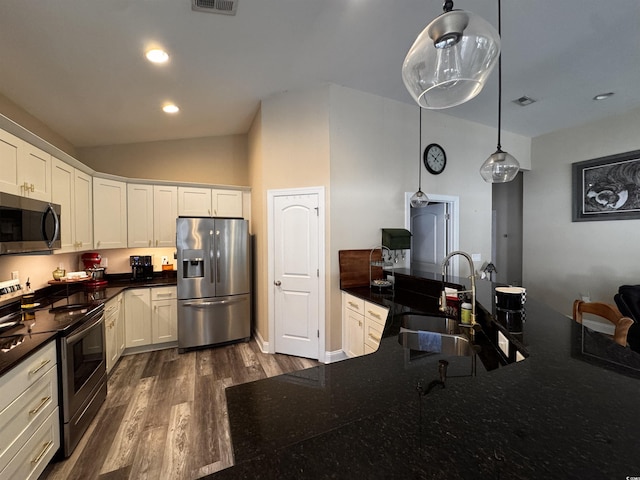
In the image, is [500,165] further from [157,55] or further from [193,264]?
[193,264]

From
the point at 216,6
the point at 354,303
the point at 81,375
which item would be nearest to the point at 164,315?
the point at 81,375

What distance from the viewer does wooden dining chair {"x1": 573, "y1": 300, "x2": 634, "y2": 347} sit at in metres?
1.66

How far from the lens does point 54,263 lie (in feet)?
9.77

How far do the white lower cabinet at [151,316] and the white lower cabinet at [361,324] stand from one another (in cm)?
229

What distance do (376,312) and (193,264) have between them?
7.92ft

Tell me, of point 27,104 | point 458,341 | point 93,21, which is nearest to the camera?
point 458,341

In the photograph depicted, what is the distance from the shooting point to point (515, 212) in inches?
215

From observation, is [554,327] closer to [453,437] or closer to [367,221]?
[453,437]

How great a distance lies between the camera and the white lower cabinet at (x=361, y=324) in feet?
8.28

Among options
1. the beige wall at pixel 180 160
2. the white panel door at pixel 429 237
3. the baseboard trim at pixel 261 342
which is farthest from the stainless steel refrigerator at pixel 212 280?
the white panel door at pixel 429 237

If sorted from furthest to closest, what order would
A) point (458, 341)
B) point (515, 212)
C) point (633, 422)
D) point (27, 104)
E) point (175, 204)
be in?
point (515, 212), point (175, 204), point (27, 104), point (458, 341), point (633, 422)

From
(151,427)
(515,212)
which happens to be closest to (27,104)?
(151,427)

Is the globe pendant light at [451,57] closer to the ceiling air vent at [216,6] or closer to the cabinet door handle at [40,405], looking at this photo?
the ceiling air vent at [216,6]

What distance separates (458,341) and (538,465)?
1.29 meters
